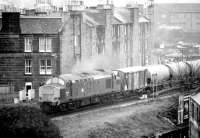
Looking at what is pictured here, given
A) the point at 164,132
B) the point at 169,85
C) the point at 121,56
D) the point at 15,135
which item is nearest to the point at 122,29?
the point at 121,56

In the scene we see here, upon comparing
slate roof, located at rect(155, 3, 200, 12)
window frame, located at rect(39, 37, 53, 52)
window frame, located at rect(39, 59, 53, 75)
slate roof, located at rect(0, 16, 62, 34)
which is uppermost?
slate roof, located at rect(155, 3, 200, 12)

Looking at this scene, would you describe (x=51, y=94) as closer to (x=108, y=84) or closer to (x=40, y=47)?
(x=108, y=84)

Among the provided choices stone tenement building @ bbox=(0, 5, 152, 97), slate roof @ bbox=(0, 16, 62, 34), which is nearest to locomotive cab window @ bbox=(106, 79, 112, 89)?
stone tenement building @ bbox=(0, 5, 152, 97)

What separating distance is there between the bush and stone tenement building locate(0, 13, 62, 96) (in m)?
19.3

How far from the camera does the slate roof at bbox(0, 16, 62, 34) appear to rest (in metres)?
50.7

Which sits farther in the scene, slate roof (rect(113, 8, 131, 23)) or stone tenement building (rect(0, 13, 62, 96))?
slate roof (rect(113, 8, 131, 23))

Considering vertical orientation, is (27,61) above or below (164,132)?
above

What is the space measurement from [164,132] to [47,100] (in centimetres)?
1139

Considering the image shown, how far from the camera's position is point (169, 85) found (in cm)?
5494

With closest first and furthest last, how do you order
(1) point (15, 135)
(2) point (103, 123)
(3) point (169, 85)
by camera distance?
(1) point (15, 135)
(2) point (103, 123)
(3) point (169, 85)

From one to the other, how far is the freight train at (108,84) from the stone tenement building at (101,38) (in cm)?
789

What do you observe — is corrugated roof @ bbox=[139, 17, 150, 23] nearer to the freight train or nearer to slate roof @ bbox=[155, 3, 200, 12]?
the freight train

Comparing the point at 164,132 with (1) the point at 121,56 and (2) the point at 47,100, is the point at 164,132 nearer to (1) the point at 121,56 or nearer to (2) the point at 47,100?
(2) the point at 47,100

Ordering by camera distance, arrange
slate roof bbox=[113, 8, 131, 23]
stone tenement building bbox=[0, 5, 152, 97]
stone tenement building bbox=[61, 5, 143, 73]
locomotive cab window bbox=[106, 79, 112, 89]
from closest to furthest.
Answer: locomotive cab window bbox=[106, 79, 112, 89], stone tenement building bbox=[0, 5, 152, 97], stone tenement building bbox=[61, 5, 143, 73], slate roof bbox=[113, 8, 131, 23]
